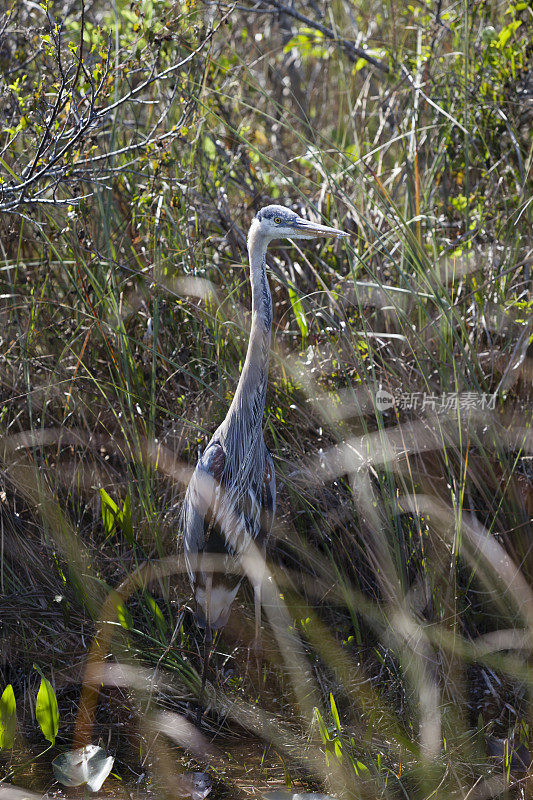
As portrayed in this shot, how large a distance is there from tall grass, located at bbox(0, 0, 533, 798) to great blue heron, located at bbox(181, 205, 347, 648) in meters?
0.10

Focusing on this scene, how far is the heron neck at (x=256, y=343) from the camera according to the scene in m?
2.02

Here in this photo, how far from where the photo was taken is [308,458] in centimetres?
237

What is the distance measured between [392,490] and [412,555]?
0.20 metres

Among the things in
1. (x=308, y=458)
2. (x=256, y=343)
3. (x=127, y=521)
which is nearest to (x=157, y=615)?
(x=127, y=521)

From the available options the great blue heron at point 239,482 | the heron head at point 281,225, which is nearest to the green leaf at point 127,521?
the great blue heron at point 239,482

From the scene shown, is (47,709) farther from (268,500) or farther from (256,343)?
(256,343)

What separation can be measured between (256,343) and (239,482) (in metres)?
0.42

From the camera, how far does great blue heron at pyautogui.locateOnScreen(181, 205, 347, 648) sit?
2041 millimetres

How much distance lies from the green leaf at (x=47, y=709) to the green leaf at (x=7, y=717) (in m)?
0.06

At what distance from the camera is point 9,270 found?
2723 mm

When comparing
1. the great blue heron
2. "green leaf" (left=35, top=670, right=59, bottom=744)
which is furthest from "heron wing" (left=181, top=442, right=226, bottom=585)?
"green leaf" (left=35, top=670, right=59, bottom=744)

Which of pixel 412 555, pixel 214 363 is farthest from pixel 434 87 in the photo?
pixel 412 555

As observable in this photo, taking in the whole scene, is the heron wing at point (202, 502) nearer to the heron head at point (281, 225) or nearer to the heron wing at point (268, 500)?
the heron wing at point (268, 500)

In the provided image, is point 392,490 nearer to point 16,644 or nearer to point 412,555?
point 412,555
